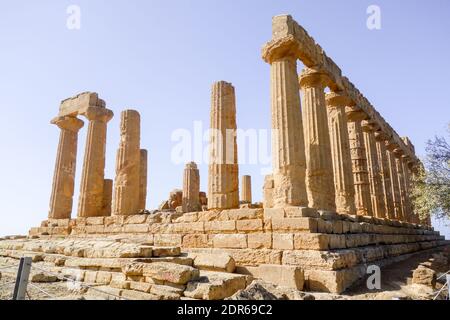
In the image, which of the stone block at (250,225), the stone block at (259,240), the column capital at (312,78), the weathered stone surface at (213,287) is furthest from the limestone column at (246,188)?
the weathered stone surface at (213,287)

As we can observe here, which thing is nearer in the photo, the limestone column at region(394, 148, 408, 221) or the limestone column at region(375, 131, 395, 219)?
the limestone column at region(375, 131, 395, 219)

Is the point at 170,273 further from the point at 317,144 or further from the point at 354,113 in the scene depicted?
the point at 354,113

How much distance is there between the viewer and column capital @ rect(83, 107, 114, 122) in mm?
17450

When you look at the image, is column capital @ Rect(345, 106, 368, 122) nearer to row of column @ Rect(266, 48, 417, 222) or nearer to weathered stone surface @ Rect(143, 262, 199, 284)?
row of column @ Rect(266, 48, 417, 222)

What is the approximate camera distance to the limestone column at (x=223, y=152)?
11805 mm

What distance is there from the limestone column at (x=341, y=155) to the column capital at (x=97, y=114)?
460 inches

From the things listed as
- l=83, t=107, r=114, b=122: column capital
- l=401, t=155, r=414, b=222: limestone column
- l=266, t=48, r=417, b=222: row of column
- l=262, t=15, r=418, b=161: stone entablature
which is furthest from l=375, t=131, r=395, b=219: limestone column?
l=83, t=107, r=114, b=122: column capital

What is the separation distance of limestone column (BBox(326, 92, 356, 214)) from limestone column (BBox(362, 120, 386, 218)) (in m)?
4.34

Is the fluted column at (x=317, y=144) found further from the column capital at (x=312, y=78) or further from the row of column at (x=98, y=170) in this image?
the row of column at (x=98, y=170)

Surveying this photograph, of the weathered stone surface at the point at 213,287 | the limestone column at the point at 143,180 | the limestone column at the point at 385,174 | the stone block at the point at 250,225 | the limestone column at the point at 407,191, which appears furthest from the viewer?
the limestone column at the point at 407,191

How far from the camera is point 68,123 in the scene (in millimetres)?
19062
